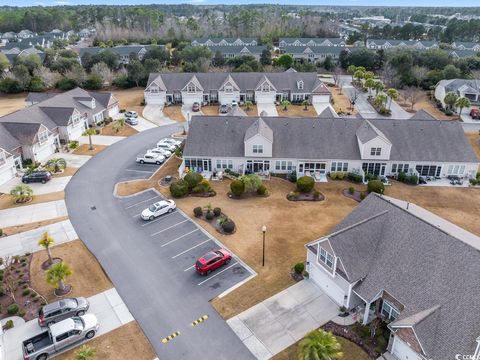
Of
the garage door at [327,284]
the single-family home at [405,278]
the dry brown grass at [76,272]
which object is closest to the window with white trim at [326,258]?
the single-family home at [405,278]

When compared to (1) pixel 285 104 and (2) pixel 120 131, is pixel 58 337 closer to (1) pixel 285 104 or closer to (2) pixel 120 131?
(2) pixel 120 131

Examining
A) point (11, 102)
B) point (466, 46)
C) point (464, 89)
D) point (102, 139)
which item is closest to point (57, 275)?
point (102, 139)

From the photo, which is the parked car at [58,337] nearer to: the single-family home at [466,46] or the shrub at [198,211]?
the shrub at [198,211]

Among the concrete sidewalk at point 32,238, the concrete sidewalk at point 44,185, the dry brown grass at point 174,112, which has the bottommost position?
the concrete sidewalk at point 32,238

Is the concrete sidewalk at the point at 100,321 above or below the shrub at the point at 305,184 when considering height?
below

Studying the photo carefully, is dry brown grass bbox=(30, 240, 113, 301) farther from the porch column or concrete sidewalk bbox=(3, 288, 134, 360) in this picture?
the porch column

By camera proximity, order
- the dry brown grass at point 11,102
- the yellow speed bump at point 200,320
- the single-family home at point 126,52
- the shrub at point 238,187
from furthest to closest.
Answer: the single-family home at point 126,52
the dry brown grass at point 11,102
the shrub at point 238,187
the yellow speed bump at point 200,320

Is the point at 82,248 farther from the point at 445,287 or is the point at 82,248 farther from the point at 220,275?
the point at 445,287
